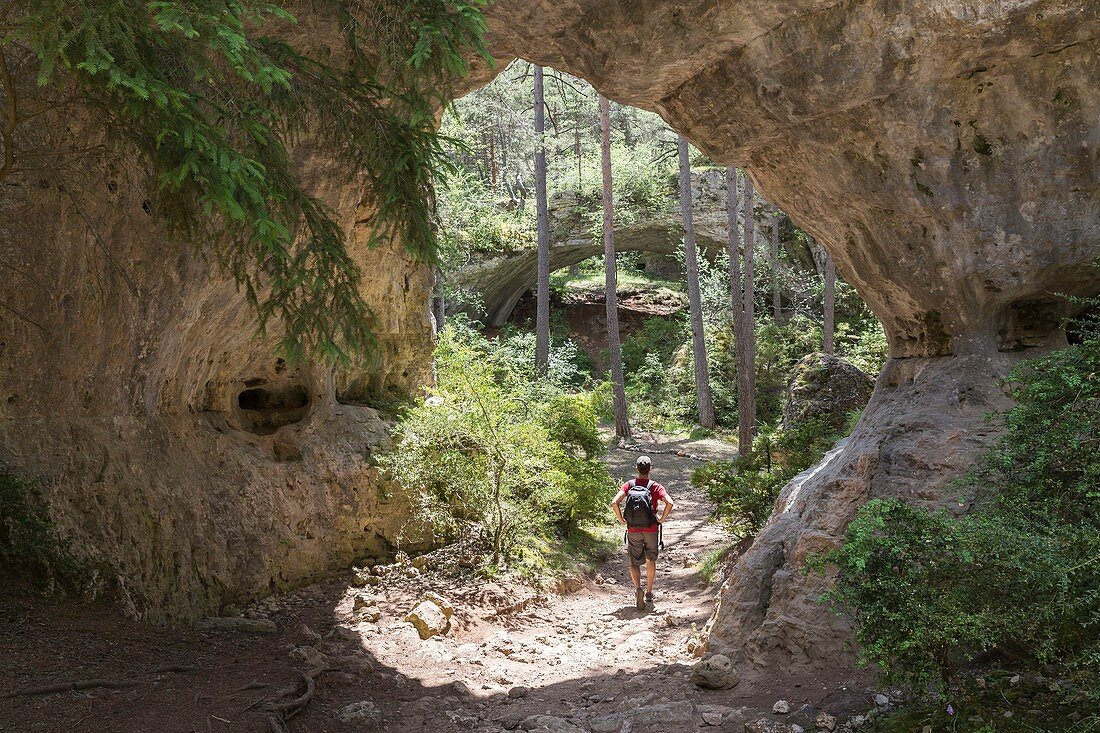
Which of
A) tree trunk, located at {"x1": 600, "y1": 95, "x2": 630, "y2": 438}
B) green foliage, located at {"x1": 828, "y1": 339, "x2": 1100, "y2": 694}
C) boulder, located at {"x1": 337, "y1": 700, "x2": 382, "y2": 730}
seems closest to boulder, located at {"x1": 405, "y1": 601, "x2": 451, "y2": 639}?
boulder, located at {"x1": 337, "y1": 700, "x2": 382, "y2": 730}

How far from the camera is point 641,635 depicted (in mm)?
8383

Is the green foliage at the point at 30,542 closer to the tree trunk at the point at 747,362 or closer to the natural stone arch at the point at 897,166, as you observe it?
the natural stone arch at the point at 897,166

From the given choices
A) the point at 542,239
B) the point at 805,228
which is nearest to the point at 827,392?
the point at 805,228

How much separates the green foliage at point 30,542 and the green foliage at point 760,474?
7.05 m

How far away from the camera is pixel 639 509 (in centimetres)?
880

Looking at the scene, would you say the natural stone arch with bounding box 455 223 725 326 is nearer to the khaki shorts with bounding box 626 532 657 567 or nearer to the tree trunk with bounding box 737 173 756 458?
the tree trunk with bounding box 737 173 756 458

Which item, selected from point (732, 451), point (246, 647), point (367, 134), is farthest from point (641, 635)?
point (732, 451)

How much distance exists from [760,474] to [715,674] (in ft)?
13.9

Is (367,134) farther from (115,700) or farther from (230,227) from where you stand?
(115,700)

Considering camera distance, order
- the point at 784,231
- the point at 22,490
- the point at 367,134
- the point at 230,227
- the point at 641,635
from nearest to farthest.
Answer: the point at 230,227 < the point at 367,134 < the point at 22,490 < the point at 641,635 < the point at 784,231

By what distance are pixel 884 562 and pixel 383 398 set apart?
8.74 metres

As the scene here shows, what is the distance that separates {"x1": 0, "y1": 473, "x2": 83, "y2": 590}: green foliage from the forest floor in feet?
0.73

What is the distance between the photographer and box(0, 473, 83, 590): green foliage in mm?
6273

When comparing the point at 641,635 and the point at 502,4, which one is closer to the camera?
the point at 502,4
